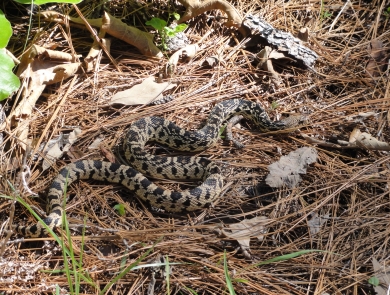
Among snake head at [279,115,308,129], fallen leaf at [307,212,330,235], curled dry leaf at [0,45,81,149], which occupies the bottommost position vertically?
fallen leaf at [307,212,330,235]

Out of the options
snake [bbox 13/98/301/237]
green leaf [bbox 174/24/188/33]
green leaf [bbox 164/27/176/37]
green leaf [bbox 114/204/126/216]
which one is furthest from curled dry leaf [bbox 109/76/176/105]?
green leaf [bbox 114/204/126/216]

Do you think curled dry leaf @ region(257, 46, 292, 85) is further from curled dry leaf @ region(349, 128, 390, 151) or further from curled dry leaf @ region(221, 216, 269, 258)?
curled dry leaf @ region(221, 216, 269, 258)

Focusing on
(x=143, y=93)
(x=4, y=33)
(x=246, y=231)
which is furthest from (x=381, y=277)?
(x=4, y=33)


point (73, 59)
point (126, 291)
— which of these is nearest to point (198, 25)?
point (73, 59)

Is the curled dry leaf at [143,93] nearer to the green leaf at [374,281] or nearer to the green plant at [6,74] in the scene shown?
the green plant at [6,74]

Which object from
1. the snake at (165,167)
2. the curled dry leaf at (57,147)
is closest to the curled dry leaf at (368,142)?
the snake at (165,167)

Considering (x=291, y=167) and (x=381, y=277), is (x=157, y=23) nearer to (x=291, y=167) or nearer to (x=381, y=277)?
(x=291, y=167)
